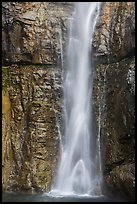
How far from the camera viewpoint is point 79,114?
44.9 feet

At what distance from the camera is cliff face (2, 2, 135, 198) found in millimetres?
12097

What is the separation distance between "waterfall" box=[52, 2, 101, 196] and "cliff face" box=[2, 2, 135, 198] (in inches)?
10.9

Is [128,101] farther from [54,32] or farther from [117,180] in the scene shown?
[54,32]

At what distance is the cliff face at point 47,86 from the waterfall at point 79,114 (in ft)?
0.91

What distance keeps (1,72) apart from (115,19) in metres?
4.23

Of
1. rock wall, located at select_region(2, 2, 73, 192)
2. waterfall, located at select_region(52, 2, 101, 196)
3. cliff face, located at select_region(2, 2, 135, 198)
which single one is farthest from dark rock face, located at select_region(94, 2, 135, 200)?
rock wall, located at select_region(2, 2, 73, 192)

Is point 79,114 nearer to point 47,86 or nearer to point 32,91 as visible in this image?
point 47,86

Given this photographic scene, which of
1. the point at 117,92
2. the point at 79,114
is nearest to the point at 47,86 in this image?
the point at 79,114

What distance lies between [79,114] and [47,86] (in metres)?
1.44

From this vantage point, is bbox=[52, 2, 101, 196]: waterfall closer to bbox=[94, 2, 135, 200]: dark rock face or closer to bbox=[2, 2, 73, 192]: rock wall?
bbox=[2, 2, 73, 192]: rock wall

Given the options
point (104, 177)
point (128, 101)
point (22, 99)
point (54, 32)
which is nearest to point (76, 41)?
point (54, 32)

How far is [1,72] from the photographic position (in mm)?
14148

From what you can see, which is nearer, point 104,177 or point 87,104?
point 104,177

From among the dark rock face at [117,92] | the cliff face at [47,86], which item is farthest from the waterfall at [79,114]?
the dark rock face at [117,92]
